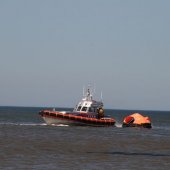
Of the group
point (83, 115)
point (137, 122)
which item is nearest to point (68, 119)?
point (83, 115)

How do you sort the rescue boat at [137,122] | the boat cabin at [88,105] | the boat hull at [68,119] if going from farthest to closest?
the rescue boat at [137,122], the boat cabin at [88,105], the boat hull at [68,119]

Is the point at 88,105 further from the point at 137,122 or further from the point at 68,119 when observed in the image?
the point at 137,122

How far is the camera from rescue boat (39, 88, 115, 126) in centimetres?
7004

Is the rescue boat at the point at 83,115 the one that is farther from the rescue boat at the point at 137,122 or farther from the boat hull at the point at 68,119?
the rescue boat at the point at 137,122

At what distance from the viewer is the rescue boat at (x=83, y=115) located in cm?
7004

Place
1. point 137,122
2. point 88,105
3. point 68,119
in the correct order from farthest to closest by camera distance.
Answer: point 137,122, point 88,105, point 68,119

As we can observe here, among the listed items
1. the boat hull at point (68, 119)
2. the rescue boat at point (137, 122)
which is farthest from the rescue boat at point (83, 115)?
the rescue boat at point (137, 122)

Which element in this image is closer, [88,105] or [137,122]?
[88,105]

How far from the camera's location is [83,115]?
233ft

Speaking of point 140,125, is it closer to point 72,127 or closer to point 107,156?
point 72,127

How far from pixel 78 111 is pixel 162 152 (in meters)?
34.4

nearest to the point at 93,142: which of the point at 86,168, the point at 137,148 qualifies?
the point at 137,148

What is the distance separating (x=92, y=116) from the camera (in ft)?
236

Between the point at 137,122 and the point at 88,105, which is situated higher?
the point at 88,105
